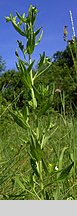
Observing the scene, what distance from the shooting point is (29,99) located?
1.96ft

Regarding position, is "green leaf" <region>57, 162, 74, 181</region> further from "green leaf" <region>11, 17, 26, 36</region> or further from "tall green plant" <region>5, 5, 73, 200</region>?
"green leaf" <region>11, 17, 26, 36</region>

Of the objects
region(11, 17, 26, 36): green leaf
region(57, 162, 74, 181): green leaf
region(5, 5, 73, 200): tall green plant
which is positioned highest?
region(11, 17, 26, 36): green leaf

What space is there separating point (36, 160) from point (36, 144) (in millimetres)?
34

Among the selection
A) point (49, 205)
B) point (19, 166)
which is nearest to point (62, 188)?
point (19, 166)

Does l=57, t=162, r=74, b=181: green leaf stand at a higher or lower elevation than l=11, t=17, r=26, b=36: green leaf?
lower

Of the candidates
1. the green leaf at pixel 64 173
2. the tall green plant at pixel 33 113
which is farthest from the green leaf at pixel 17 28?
the green leaf at pixel 64 173

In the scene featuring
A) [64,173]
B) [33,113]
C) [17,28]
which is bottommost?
[64,173]

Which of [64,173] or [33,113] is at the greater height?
[33,113]

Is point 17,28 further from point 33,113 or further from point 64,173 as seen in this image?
point 64,173

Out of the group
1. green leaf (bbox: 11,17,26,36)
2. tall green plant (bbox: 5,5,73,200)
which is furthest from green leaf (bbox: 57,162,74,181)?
green leaf (bbox: 11,17,26,36)

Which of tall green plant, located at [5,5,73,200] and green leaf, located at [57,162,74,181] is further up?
tall green plant, located at [5,5,73,200]

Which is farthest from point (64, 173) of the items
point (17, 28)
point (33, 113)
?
point (17, 28)

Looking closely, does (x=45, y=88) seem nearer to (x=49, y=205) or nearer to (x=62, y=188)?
(x=49, y=205)

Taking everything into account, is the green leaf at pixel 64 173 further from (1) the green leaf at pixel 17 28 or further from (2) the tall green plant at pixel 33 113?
(1) the green leaf at pixel 17 28
